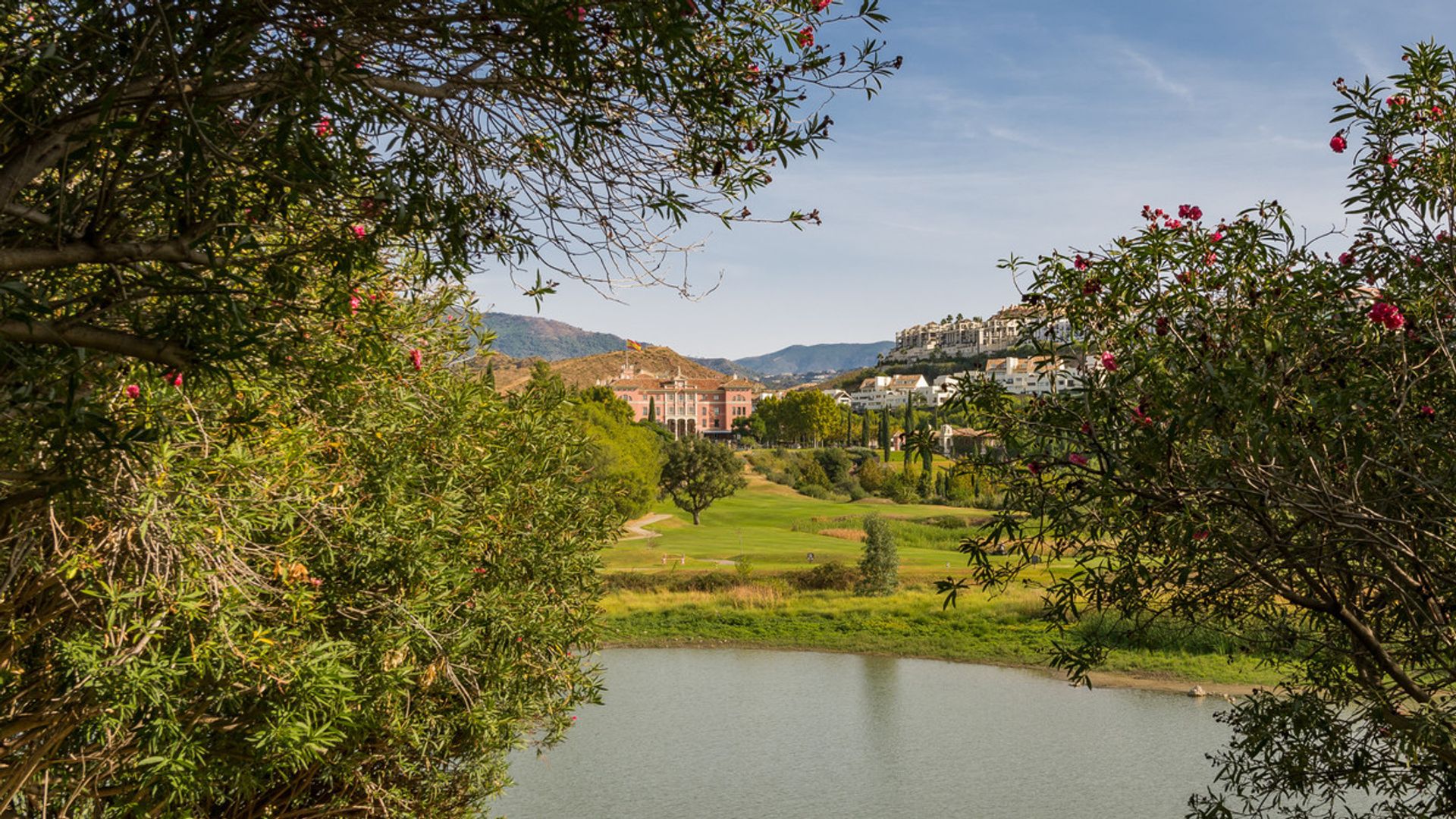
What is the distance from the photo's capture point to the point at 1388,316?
5230mm

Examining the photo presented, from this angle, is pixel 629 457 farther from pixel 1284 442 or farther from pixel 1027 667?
pixel 1284 442

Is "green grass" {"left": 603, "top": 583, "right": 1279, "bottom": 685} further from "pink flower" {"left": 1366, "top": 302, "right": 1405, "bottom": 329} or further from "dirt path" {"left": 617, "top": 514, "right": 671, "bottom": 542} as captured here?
"pink flower" {"left": 1366, "top": 302, "right": 1405, "bottom": 329}

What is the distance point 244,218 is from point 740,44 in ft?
7.64

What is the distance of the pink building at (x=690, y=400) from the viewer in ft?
419

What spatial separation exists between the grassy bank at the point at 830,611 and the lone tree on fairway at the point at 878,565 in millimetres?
748

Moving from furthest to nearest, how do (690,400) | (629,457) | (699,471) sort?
1. (690,400)
2. (699,471)
3. (629,457)

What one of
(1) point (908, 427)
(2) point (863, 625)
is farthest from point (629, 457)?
(2) point (863, 625)

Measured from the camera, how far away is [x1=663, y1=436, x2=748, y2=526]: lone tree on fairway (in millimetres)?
55812

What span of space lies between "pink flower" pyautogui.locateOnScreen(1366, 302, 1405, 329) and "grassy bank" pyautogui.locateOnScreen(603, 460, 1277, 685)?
18.7 meters

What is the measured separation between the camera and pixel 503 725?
10.6 meters

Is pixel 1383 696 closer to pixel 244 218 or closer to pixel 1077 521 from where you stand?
pixel 1077 521

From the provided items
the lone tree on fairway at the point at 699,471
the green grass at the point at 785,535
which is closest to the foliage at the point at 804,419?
the green grass at the point at 785,535

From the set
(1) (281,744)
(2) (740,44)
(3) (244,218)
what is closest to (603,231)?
(2) (740,44)

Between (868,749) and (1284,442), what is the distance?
58.6 feet
